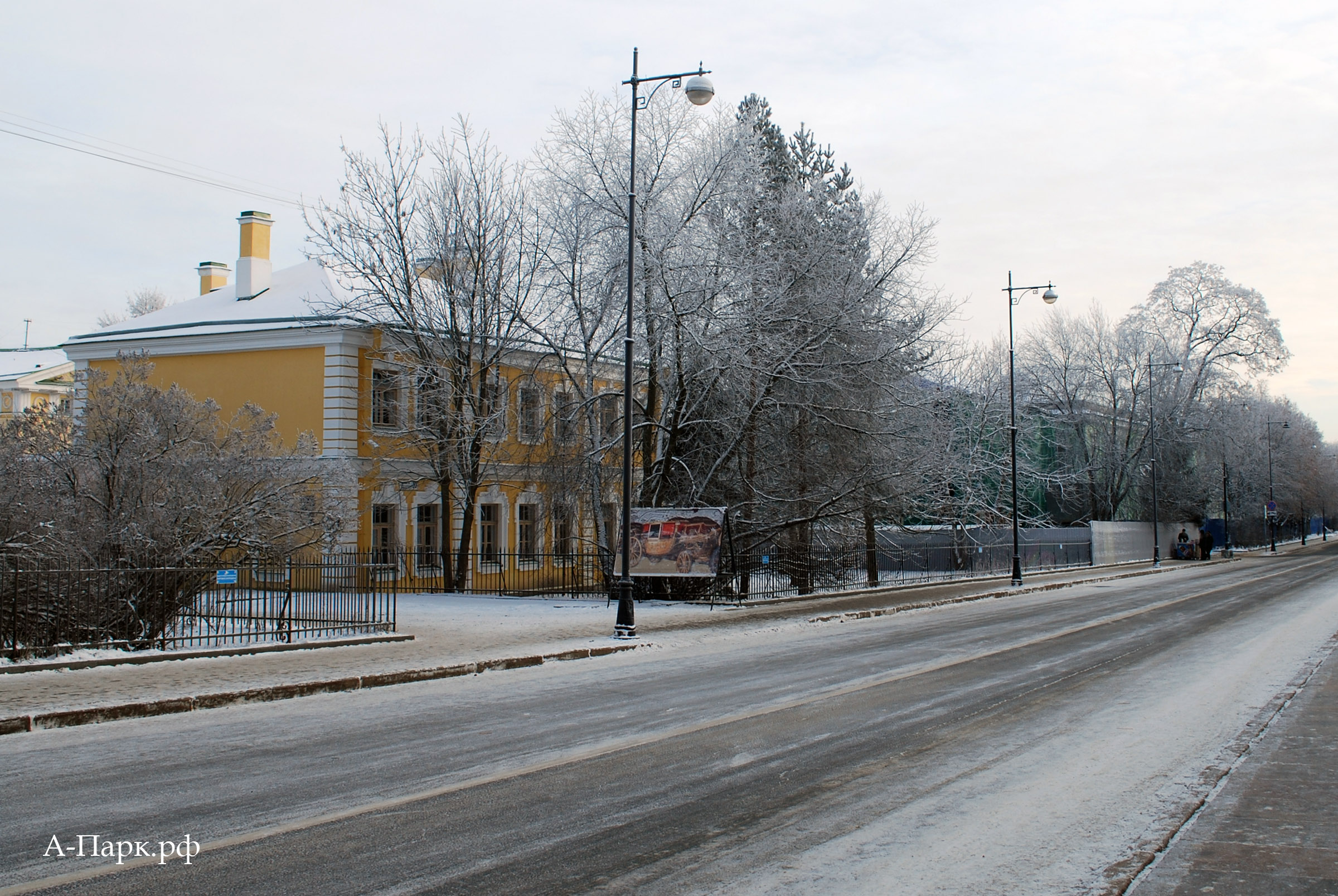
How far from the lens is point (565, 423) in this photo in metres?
27.7

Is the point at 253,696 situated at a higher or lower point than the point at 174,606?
lower

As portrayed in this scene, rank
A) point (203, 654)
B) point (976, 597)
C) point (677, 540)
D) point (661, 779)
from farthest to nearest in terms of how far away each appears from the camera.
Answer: point (976, 597) < point (677, 540) < point (203, 654) < point (661, 779)

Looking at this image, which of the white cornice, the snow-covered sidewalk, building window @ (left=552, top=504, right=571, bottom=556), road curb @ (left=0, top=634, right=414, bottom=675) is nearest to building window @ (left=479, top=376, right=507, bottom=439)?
building window @ (left=552, top=504, right=571, bottom=556)

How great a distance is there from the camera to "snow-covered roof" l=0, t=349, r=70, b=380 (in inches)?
2670

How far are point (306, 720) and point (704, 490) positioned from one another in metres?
18.1

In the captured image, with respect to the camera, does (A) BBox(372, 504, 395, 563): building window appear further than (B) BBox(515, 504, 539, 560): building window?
No

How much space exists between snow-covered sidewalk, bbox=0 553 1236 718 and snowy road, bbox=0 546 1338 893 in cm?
95

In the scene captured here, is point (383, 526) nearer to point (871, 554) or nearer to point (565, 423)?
point (565, 423)

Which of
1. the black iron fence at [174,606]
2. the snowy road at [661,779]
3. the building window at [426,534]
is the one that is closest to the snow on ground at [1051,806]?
the snowy road at [661,779]

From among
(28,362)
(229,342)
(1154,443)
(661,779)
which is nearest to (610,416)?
(229,342)

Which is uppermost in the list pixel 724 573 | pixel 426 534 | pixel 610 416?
pixel 610 416

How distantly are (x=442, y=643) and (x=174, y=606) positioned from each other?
3.89 m

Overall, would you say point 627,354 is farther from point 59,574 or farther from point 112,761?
point 112,761

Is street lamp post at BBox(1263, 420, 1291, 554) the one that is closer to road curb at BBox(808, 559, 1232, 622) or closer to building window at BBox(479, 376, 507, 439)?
road curb at BBox(808, 559, 1232, 622)
